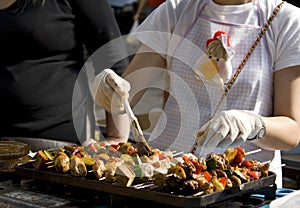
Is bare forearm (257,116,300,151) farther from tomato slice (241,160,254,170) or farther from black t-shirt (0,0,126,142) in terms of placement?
black t-shirt (0,0,126,142)

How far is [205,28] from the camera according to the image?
1.97m

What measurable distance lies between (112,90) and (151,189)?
0.51 m

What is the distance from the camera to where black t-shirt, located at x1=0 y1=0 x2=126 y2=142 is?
Answer: 2229mm

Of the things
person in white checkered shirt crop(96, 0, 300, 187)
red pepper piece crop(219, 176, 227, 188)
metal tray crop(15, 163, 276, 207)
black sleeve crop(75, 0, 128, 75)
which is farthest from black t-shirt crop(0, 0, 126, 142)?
red pepper piece crop(219, 176, 227, 188)

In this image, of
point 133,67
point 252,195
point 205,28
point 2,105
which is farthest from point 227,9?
point 2,105

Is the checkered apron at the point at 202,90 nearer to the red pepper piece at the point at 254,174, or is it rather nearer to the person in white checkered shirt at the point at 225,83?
the person in white checkered shirt at the point at 225,83

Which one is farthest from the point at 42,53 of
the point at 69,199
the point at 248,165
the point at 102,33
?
the point at 248,165

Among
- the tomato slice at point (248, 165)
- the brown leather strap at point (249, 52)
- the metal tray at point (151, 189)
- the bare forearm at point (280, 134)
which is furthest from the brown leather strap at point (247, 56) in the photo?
the metal tray at point (151, 189)

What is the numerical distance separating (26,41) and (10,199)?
89 centimetres

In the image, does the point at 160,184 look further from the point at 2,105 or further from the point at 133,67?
the point at 2,105

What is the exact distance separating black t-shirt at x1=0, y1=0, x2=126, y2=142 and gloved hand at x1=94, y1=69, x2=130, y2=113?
378 millimetres

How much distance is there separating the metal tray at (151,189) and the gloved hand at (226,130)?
15 centimetres

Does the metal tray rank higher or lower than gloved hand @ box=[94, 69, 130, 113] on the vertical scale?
lower

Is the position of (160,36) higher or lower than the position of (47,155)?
higher
